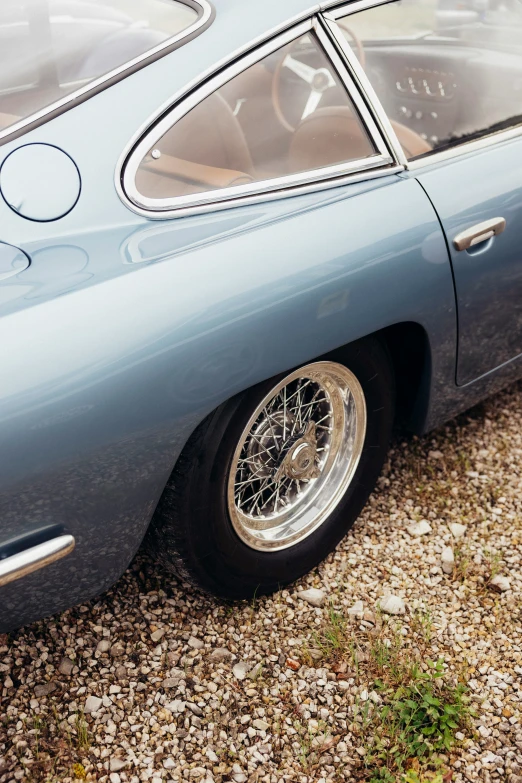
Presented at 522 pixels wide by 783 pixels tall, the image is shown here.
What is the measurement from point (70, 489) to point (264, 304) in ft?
1.95

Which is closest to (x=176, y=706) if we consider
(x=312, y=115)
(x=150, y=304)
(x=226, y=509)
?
(x=226, y=509)

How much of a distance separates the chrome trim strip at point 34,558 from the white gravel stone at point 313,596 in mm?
933

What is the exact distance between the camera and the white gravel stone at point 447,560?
2508 mm

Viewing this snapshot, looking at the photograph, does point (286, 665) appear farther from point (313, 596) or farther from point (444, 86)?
point (444, 86)

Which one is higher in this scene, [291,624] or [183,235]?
[183,235]

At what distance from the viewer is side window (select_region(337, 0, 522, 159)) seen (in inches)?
98.5

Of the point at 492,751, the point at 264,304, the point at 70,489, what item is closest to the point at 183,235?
the point at 264,304

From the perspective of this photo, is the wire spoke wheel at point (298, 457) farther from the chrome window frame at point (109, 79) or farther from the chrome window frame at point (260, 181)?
the chrome window frame at point (109, 79)

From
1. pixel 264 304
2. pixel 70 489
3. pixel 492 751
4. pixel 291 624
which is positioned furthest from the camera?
pixel 291 624

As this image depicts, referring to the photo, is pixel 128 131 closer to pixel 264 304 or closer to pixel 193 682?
pixel 264 304

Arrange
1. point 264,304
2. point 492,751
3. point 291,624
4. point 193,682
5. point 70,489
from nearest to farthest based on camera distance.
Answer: point 70,489 → point 264,304 → point 492,751 → point 193,682 → point 291,624

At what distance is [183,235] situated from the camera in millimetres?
1804

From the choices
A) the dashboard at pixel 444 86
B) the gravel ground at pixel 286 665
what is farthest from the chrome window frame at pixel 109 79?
the gravel ground at pixel 286 665

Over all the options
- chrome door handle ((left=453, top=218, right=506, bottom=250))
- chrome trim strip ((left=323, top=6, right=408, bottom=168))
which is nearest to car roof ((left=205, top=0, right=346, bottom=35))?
chrome trim strip ((left=323, top=6, right=408, bottom=168))
